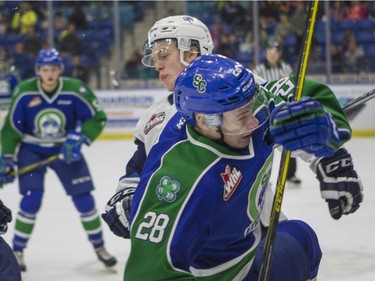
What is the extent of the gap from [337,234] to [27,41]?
5565 millimetres

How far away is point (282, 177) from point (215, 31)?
305 inches

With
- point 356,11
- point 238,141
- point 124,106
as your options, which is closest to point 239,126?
point 238,141

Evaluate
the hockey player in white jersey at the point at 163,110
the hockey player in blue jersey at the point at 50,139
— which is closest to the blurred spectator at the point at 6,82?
the hockey player in blue jersey at the point at 50,139

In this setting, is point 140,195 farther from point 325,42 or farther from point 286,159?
point 325,42

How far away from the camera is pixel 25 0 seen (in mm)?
9984

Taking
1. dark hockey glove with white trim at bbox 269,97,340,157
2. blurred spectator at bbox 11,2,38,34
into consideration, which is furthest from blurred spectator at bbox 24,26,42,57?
dark hockey glove with white trim at bbox 269,97,340,157

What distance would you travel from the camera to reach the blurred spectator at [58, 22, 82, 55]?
9.88 metres

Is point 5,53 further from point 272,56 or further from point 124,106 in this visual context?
point 272,56

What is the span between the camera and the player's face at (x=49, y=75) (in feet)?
16.8

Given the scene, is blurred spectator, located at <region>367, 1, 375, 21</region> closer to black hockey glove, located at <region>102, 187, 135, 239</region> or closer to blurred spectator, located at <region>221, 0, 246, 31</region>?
blurred spectator, located at <region>221, 0, 246, 31</region>

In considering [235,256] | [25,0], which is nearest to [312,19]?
[235,256]

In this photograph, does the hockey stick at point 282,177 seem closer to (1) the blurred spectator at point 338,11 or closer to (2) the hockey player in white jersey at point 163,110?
(2) the hockey player in white jersey at point 163,110

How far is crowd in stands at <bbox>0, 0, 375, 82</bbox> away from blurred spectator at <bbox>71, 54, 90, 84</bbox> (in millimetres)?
10

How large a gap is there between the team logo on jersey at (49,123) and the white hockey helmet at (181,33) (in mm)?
2219
